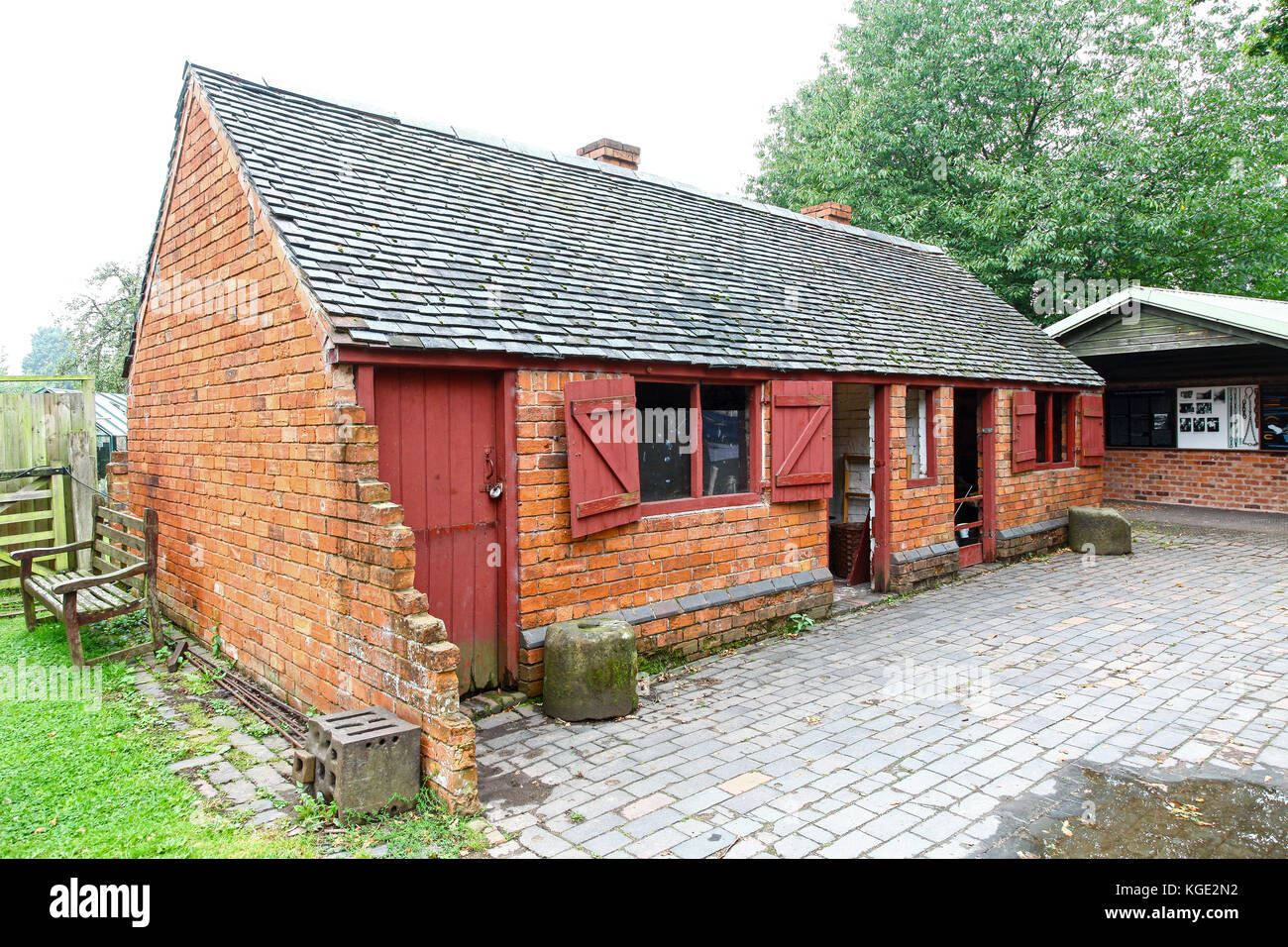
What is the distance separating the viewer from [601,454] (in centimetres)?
622

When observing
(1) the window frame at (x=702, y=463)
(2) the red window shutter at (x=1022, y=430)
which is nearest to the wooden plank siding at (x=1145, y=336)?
(2) the red window shutter at (x=1022, y=430)

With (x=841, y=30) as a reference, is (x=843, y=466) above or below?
below

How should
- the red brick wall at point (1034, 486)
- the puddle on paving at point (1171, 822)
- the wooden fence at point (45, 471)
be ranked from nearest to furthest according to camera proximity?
the puddle on paving at point (1171, 822) < the wooden fence at point (45, 471) < the red brick wall at point (1034, 486)

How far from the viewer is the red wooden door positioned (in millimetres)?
5434

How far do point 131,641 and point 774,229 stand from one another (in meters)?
9.53

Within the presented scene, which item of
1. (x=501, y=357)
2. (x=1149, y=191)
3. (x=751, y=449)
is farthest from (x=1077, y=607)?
(x=1149, y=191)

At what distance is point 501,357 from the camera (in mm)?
5789

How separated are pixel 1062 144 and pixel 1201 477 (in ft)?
35.6

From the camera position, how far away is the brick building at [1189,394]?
1313cm

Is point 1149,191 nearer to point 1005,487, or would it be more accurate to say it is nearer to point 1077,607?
point 1005,487

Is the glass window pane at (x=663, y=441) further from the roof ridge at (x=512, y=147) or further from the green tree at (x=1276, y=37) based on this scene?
the green tree at (x=1276, y=37)

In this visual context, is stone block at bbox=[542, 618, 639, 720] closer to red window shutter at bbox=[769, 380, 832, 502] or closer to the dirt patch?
the dirt patch

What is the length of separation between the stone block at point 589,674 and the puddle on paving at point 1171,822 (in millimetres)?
2731

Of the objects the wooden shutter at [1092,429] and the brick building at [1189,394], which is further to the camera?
the wooden shutter at [1092,429]
